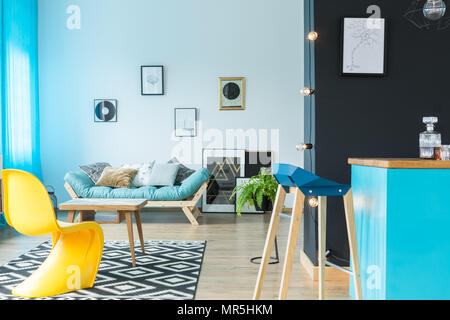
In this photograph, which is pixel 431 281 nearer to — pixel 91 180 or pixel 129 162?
pixel 91 180

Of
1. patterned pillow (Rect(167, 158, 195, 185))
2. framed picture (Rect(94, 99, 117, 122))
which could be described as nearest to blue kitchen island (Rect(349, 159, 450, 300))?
patterned pillow (Rect(167, 158, 195, 185))

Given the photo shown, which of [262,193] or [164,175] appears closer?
[262,193]

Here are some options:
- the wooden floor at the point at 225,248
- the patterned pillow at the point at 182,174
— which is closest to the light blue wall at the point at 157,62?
the patterned pillow at the point at 182,174

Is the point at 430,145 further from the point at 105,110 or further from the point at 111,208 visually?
the point at 105,110

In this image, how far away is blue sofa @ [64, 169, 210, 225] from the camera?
5.25 meters

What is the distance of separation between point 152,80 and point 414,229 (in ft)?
16.2

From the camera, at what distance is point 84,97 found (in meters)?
6.36

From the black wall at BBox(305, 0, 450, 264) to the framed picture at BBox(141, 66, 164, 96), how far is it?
12.0 ft

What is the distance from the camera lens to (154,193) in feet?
17.4

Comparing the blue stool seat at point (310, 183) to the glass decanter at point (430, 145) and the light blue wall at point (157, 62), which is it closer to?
the glass decanter at point (430, 145)

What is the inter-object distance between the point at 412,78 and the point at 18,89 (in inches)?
187

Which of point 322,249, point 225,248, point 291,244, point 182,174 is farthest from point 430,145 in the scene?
point 182,174

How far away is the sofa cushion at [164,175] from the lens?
18.4ft

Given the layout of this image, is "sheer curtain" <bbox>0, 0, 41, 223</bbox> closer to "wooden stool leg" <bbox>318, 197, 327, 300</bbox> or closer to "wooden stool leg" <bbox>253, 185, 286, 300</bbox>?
"wooden stool leg" <bbox>253, 185, 286, 300</bbox>
